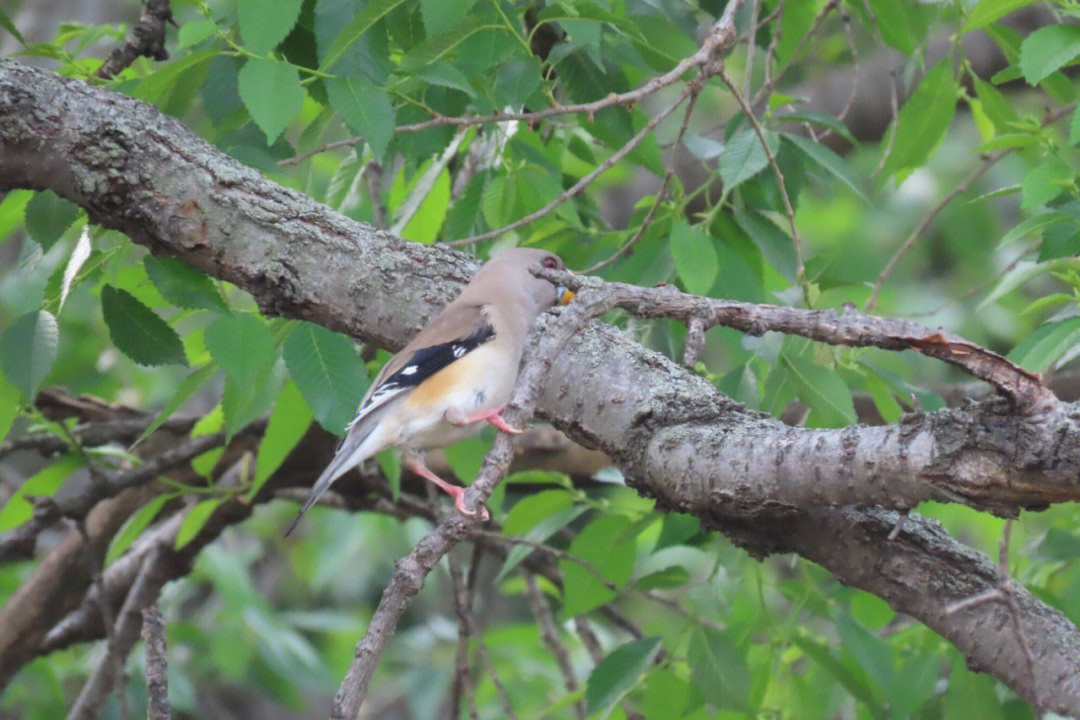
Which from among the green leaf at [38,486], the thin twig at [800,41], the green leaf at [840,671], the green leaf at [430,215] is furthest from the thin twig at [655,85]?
the green leaf at [38,486]

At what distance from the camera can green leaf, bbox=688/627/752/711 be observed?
3297 mm

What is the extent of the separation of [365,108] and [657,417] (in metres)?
1.04

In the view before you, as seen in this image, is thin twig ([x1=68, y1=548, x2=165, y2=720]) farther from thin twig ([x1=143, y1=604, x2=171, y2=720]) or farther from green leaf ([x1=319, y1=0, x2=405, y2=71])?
green leaf ([x1=319, y1=0, x2=405, y2=71])

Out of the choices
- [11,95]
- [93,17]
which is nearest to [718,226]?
[11,95]

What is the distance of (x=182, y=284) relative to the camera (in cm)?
291

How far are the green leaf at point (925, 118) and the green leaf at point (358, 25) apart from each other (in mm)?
1636

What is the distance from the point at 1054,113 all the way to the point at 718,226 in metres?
1.30

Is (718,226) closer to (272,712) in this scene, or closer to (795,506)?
(795,506)

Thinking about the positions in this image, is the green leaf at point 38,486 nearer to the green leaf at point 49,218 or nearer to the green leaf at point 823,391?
the green leaf at point 49,218

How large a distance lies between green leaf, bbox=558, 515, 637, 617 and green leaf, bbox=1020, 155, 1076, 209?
149cm

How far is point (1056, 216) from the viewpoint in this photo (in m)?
2.83

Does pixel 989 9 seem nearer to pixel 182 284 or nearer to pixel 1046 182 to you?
pixel 1046 182

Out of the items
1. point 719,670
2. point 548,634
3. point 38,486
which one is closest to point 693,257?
point 719,670

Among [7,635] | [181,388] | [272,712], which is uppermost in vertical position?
[181,388]
